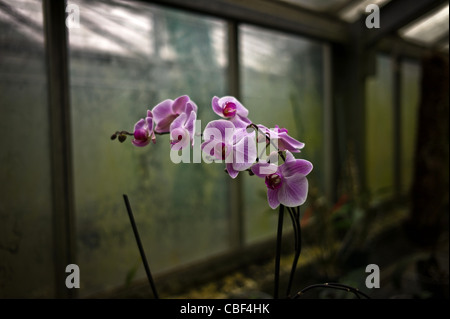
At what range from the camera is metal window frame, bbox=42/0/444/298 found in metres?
1.56

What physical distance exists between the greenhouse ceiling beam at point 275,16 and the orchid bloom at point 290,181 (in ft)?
4.71

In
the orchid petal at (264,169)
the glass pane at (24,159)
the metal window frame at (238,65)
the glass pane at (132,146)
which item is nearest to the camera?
the orchid petal at (264,169)

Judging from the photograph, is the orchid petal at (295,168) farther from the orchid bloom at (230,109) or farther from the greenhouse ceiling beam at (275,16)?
the greenhouse ceiling beam at (275,16)

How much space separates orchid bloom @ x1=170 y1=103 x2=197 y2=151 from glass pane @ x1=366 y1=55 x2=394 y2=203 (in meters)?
2.97

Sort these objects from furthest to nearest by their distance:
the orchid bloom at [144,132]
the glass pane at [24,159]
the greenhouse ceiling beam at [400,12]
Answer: the greenhouse ceiling beam at [400,12], the glass pane at [24,159], the orchid bloom at [144,132]

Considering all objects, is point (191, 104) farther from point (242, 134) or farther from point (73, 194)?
point (73, 194)

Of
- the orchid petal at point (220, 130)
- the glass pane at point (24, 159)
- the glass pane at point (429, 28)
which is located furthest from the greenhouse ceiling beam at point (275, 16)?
the orchid petal at point (220, 130)

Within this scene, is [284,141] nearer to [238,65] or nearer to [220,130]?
[220,130]

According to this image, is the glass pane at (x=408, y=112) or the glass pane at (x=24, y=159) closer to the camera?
the glass pane at (x=24, y=159)

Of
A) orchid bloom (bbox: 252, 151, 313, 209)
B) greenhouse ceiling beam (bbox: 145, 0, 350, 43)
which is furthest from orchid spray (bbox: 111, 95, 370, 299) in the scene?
greenhouse ceiling beam (bbox: 145, 0, 350, 43)

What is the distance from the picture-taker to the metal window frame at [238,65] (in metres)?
1.56

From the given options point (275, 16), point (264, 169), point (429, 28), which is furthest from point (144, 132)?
point (429, 28)

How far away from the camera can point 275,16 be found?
7.60 feet
